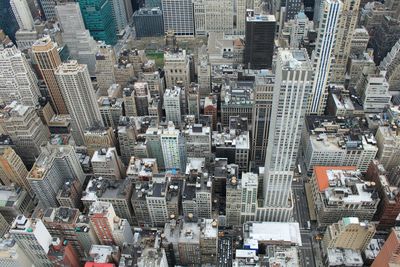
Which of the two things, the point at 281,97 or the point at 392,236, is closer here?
→ the point at 392,236

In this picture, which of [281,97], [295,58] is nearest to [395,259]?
[281,97]

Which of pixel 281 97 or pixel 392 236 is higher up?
pixel 281 97

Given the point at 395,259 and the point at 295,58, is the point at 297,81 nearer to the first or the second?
the point at 295,58

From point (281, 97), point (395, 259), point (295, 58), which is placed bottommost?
point (395, 259)

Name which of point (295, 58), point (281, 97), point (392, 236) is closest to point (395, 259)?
point (392, 236)

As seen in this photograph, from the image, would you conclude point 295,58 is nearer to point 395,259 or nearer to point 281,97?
point 281,97

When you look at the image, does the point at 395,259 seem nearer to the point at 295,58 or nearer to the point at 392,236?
the point at 392,236

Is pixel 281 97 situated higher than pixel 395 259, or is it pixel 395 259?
pixel 281 97
